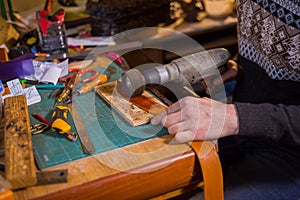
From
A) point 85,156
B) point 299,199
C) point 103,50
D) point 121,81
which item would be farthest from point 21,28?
point 299,199

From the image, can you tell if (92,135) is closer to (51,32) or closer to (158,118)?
(158,118)

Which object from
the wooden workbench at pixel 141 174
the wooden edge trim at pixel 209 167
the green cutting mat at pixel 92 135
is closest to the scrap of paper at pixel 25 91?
the green cutting mat at pixel 92 135

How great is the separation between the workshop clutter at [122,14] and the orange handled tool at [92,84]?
41cm

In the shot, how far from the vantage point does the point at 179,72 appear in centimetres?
84

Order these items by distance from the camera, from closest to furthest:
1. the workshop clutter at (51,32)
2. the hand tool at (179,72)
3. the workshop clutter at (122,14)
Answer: the hand tool at (179,72) → the workshop clutter at (51,32) → the workshop clutter at (122,14)

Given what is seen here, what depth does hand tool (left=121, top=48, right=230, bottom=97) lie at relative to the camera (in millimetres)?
807

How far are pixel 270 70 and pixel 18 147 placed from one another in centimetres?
59

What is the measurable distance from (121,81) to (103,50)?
30 centimetres

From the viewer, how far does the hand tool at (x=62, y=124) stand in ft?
2.29

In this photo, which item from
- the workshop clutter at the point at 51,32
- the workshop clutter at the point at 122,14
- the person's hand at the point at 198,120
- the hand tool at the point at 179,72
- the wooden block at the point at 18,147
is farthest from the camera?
the workshop clutter at the point at 122,14

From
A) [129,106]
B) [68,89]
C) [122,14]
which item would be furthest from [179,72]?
[122,14]

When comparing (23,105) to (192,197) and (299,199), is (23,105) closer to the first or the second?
(192,197)

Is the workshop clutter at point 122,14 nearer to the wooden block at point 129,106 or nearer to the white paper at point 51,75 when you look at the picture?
the white paper at point 51,75

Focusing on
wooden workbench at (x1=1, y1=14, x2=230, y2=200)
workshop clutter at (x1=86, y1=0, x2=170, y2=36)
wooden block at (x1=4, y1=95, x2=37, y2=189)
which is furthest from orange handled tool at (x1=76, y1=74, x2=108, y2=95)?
workshop clutter at (x1=86, y1=0, x2=170, y2=36)
